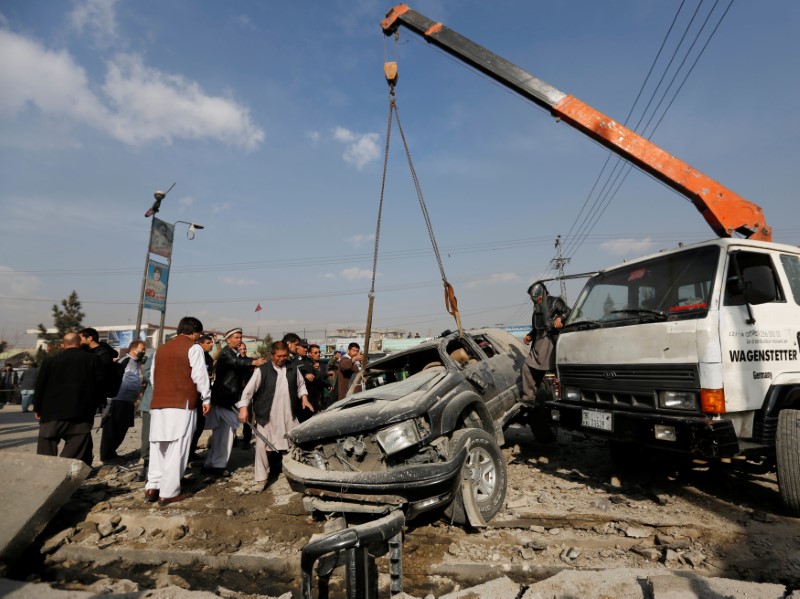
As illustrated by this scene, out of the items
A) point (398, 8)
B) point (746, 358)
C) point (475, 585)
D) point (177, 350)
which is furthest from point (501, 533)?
point (398, 8)

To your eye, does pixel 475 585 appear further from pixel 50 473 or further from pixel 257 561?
pixel 50 473

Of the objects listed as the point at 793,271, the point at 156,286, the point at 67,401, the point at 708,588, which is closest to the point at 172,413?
the point at 67,401

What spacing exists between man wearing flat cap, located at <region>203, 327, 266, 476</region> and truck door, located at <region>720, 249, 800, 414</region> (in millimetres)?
5012

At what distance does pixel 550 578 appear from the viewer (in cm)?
281

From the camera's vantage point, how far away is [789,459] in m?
3.53

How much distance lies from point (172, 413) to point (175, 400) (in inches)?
5.7

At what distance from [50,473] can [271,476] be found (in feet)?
7.99

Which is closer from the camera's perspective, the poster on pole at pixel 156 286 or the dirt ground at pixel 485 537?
the dirt ground at pixel 485 537

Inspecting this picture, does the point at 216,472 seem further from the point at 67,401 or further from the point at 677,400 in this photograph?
the point at 677,400

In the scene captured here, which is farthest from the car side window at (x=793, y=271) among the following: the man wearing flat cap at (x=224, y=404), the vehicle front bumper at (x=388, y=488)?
the man wearing flat cap at (x=224, y=404)

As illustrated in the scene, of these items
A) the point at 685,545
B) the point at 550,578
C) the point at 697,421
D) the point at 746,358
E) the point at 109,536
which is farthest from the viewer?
the point at 109,536

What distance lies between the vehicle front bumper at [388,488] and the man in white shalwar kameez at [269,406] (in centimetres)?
192

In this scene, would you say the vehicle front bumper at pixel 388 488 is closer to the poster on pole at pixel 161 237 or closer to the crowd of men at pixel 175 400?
the crowd of men at pixel 175 400

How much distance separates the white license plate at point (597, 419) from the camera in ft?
13.6
